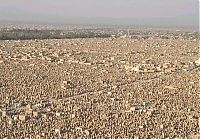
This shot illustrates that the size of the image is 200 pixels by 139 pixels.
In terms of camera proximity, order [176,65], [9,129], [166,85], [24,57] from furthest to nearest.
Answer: [24,57] < [176,65] < [166,85] < [9,129]

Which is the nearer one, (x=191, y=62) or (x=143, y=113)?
(x=143, y=113)

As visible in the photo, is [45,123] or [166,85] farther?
[166,85]

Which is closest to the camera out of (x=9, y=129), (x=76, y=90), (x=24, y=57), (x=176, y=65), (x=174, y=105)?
(x=9, y=129)

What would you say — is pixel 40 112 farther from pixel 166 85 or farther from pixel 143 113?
pixel 166 85

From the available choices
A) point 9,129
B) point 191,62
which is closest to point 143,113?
point 9,129

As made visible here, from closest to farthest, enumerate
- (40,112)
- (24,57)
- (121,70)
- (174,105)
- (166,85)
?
(40,112) < (174,105) < (166,85) < (121,70) < (24,57)

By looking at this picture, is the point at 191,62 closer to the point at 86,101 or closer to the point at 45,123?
the point at 86,101

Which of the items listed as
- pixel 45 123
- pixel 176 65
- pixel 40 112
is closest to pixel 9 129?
pixel 45 123

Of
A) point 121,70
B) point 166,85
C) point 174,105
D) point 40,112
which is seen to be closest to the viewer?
point 40,112
